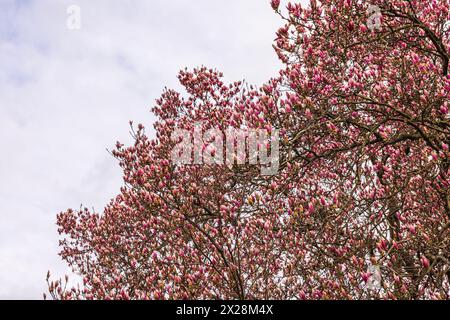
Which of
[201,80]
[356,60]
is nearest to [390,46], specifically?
[356,60]

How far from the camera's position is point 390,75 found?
9.16 meters

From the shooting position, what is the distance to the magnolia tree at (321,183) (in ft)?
23.9

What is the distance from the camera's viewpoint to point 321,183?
490 inches

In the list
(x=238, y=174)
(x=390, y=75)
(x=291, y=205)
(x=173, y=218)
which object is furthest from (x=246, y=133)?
(x=390, y=75)

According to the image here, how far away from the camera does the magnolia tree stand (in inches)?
286

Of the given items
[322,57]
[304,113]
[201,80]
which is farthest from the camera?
[201,80]

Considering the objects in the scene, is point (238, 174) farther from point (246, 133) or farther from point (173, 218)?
point (173, 218)

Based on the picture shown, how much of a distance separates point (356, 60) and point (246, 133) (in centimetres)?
371

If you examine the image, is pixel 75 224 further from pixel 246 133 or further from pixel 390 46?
pixel 390 46

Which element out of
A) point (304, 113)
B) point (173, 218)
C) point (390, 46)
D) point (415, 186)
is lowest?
point (173, 218)

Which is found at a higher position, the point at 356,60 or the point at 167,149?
the point at 356,60

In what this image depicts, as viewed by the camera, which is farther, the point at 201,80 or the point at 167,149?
the point at 201,80
